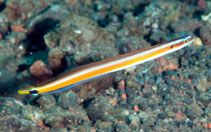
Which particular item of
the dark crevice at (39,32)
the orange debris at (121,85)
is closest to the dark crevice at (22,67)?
the dark crevice at (39,32)

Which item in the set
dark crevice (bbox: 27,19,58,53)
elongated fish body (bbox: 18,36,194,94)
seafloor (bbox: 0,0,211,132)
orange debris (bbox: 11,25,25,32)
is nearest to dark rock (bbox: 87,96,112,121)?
seafloor (bbox: 0,0,211,132)

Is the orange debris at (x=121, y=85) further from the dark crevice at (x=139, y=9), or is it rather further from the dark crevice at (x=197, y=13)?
the dark crevice at (x=197, y=13)

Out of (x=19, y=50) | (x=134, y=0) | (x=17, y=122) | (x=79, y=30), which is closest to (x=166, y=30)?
(x=134, y=0)

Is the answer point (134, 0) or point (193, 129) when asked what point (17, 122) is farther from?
point (134, 0)

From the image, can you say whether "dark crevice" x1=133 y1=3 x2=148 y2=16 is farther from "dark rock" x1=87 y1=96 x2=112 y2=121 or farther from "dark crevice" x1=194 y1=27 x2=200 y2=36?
"dark rock" x1=87 y1=96 x2=112 y2=121

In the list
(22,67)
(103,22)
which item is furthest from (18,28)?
(103,22)
